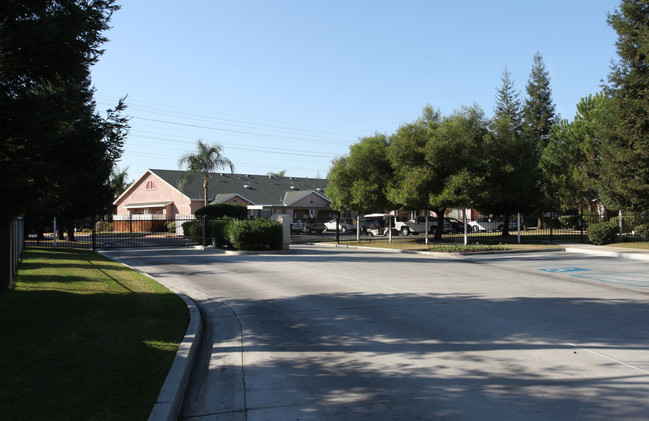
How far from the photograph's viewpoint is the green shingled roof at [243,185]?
51.1 metres

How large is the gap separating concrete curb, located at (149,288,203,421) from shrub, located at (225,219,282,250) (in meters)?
14.9

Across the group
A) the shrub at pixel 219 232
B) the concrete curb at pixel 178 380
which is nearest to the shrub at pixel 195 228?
the shrub at pixel 219 232

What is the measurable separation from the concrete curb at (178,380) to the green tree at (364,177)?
72.0 feet

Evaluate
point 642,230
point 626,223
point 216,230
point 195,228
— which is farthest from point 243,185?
point 642,230

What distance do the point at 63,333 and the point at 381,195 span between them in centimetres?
2360

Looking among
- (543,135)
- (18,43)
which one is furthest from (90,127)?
(543,135)

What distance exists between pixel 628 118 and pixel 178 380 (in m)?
26.2

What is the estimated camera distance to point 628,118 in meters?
24.2

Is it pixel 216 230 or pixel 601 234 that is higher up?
pixel 216 230

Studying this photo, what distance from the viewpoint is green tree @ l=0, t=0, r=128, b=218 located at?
6.90 meters

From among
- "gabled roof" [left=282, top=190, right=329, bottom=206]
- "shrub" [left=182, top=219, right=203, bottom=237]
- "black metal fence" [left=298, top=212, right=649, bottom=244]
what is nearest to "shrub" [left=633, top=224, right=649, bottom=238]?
"black metal fence" [left=298, top=212, right=649, bottom=244]

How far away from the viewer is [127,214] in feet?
190

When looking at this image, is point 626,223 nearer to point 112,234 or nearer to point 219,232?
point 219,232

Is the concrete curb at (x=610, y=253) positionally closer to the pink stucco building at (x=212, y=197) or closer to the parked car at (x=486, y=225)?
the parked car at (x=486, y=225)
